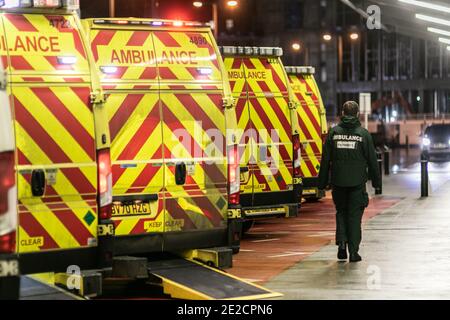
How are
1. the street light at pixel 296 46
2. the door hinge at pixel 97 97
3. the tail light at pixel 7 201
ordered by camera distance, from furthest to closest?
the street light at pixel 296 46
the door hinge at pixel 97 97
the tail light at pixel 7 201

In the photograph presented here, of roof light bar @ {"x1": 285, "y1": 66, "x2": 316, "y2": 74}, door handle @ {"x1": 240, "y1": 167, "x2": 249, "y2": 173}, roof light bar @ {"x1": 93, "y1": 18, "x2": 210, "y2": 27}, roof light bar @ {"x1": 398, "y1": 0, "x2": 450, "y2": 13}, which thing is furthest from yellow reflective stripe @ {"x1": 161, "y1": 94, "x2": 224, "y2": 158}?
roof light bar @ {"x1": 398, "y1": 0, "x2": 450, "y2": 13}

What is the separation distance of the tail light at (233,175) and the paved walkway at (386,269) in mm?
1025

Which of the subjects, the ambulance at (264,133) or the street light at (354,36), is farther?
the street light at (354,36)

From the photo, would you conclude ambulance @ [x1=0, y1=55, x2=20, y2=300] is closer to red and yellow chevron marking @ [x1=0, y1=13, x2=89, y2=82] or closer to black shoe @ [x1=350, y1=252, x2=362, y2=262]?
red and yellow chevron marking @ [x1=0, y1=13, x2=89, y2=82]

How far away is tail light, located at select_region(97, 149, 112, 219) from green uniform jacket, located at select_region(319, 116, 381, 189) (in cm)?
413

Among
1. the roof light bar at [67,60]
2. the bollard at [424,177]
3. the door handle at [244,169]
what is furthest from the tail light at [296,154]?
the bollard at [424,177]

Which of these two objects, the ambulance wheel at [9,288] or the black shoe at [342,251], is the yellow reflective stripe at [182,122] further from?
the ambulance wheel at [9,288]

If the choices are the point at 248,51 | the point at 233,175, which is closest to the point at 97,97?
the point at 233,175

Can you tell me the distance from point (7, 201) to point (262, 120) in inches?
376

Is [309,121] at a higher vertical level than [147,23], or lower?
lower

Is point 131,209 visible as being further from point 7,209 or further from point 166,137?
point 7,209

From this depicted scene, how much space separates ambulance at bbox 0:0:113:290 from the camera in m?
9.55

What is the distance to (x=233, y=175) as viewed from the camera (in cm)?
1219

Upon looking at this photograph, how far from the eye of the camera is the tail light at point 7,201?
24.1ft
